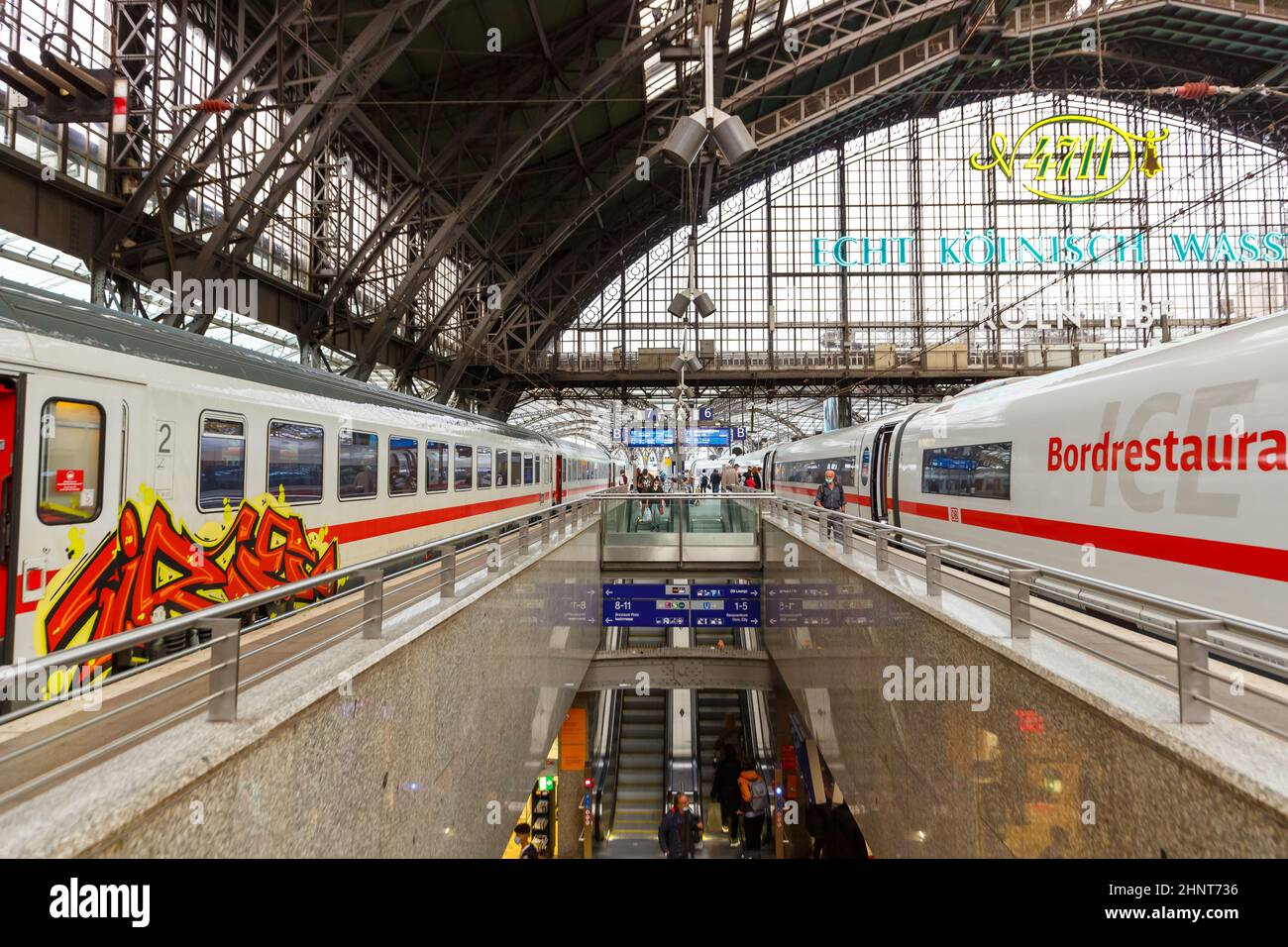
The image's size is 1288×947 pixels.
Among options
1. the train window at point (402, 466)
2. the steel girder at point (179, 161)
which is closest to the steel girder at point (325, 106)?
the steel girder at point (179, 161)

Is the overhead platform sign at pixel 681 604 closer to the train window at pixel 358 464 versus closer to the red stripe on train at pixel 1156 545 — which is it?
the red stripe on train at pixel 1156 545

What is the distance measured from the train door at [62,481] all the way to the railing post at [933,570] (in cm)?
692

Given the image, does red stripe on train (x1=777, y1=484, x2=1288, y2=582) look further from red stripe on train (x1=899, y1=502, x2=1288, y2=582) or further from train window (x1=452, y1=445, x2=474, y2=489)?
train window (x1=452, y1=445, x2=474, y2=489)

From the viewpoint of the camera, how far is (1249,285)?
3631 centimetres

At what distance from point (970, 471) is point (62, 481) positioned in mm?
10561

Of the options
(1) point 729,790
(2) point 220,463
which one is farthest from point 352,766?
(1) point 729,790

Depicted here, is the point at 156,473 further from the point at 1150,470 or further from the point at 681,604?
the point at 681,604

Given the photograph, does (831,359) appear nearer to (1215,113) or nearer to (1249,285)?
(1215,113)

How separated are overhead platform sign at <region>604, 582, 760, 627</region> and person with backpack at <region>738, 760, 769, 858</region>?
160 inches

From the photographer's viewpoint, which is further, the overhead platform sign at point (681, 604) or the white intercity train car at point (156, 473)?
the overhead platform sign at point (681, 604)

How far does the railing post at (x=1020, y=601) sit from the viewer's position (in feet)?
15.3

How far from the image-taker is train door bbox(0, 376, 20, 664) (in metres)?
4.35

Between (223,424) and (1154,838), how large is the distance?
7.69 meters
